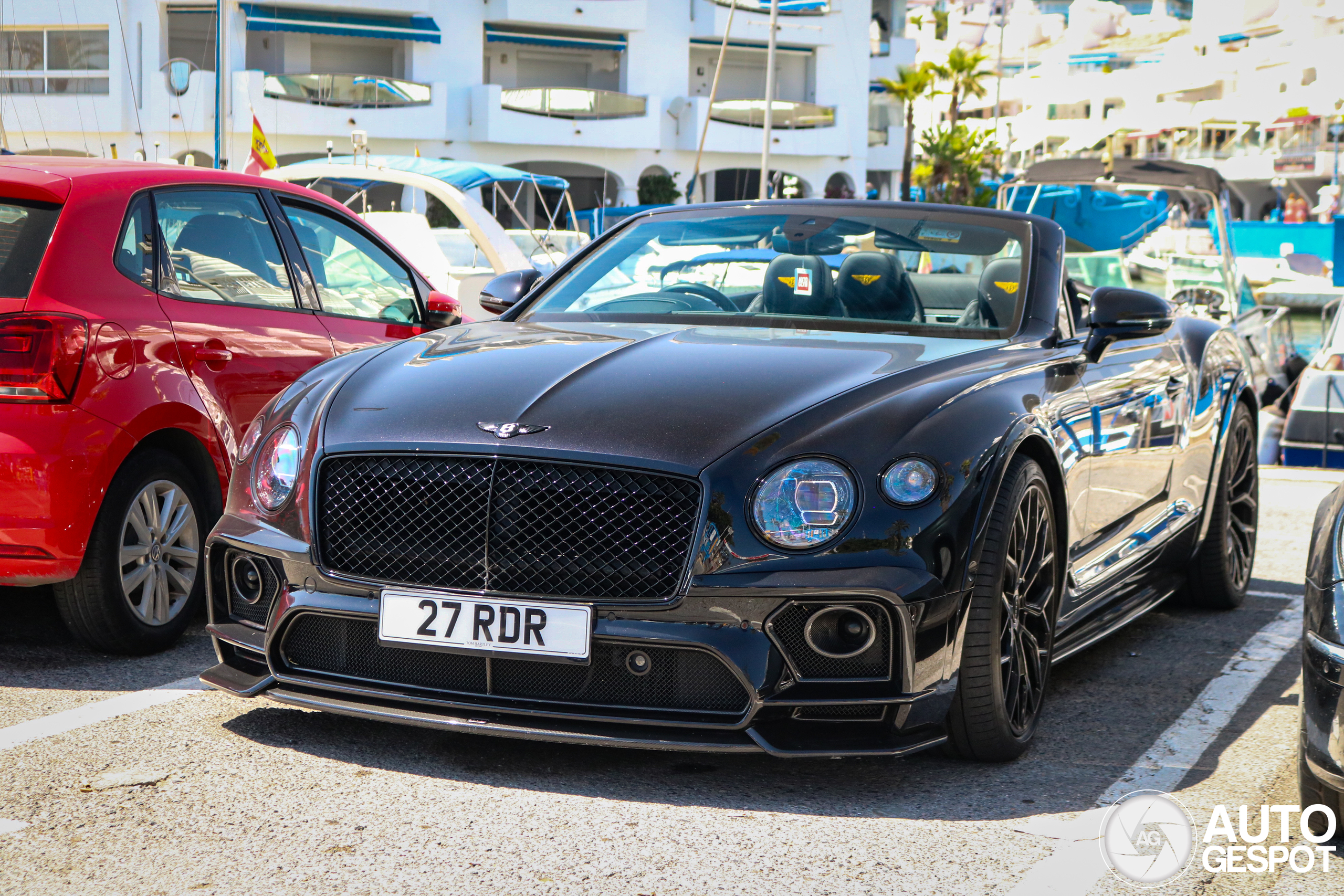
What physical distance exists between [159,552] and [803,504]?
2.38 meters

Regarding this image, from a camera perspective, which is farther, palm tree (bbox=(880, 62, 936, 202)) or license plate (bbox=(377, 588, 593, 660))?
palm tree (bbox=(880, 62, 936, 202))

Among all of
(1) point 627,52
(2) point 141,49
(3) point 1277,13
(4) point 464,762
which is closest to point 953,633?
(4) point 464,762

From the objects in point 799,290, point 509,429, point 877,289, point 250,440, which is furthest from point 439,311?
point 509,429

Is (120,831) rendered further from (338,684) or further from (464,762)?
(464,762)

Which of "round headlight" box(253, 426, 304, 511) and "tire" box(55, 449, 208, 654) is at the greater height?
"round headlight" box(253, 426, 304, 511)

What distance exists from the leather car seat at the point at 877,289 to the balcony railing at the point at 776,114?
3939cm

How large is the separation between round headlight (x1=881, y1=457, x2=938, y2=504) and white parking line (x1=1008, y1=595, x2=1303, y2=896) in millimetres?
740

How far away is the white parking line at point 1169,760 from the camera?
304 cm

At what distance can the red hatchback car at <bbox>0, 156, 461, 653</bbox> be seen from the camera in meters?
4.35

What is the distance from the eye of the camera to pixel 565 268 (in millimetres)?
5105

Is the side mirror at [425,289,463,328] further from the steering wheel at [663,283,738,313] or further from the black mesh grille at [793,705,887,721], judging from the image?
the black mesh grille at [793,705,887,721]

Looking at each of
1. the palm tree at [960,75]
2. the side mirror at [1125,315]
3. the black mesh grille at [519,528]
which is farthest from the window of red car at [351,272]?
the palm tree at [960,75]

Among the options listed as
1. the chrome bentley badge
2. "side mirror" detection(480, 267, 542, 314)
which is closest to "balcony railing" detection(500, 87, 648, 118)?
"side mirror" detection(480, 267, 542, 314)

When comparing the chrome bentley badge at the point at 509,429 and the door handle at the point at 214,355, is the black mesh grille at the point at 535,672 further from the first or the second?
the door handle at the point at 214,355
